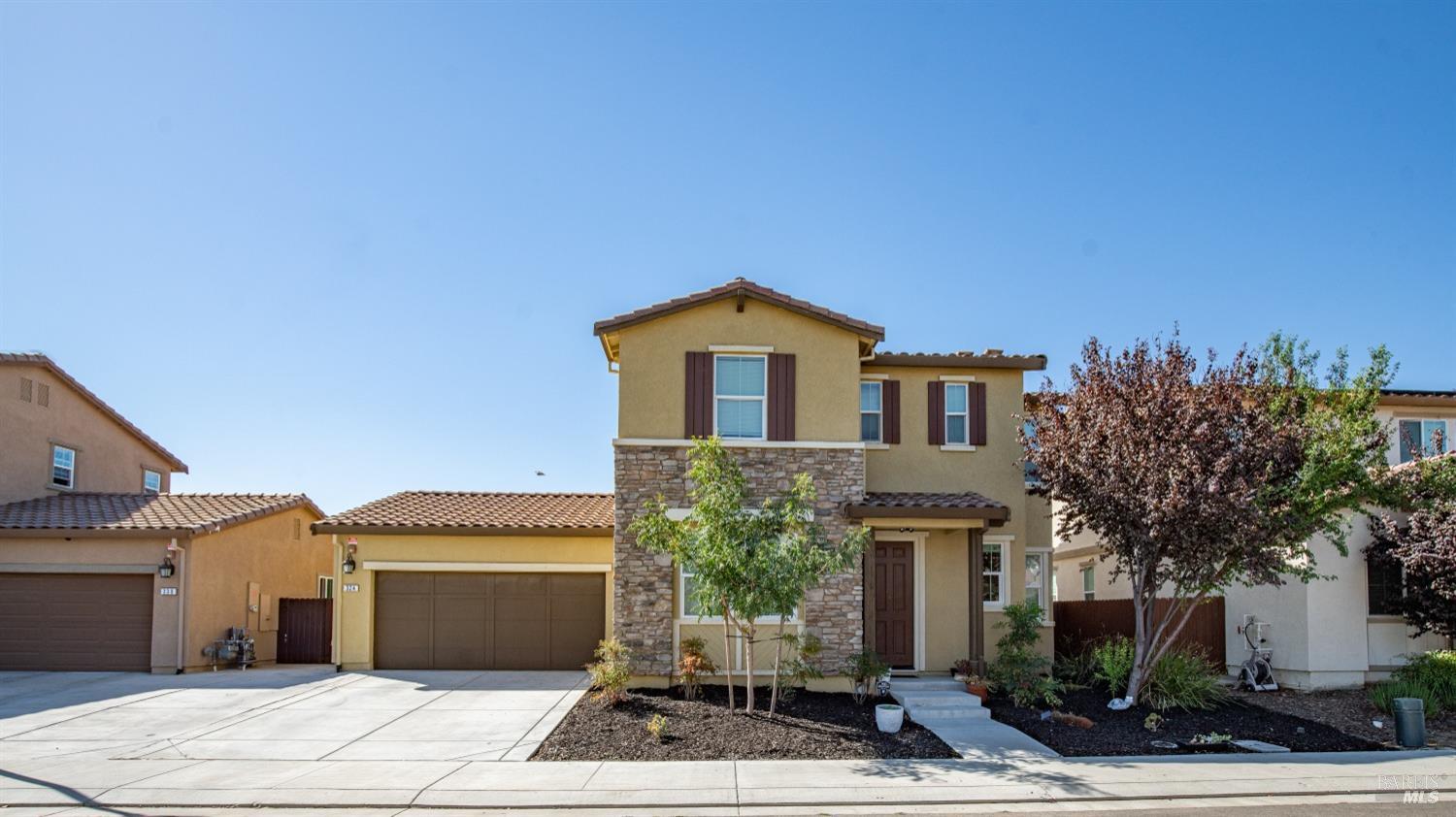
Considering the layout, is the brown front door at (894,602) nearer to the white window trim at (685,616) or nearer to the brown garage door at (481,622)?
the white window trim at (685,616)

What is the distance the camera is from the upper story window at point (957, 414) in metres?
18.8

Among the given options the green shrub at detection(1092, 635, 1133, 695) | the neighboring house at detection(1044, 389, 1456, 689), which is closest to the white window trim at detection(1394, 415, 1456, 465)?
the neighboring house at detection(1044, 389, 1456, 689)

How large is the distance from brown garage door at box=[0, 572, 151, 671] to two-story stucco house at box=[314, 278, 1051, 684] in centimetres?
422

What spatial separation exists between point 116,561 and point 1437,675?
77.3 feet

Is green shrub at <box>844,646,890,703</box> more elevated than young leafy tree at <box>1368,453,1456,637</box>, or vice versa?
young leafy tree at <box>1368,453,1456,637</box>

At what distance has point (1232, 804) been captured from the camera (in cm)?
1053

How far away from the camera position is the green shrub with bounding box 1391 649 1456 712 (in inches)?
634

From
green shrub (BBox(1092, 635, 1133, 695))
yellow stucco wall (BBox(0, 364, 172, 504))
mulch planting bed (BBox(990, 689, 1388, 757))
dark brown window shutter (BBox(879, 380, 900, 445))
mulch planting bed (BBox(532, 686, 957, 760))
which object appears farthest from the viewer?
yellow stucco wall (BBox(0, 364, 172, 504))

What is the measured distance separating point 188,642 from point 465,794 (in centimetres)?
1215

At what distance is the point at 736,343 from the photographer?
17.4m

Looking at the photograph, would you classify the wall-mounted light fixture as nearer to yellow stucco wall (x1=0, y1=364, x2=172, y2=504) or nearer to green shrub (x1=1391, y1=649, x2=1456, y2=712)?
yellow stucco wall (x1=0, y1=364, x2=172, y2=504)

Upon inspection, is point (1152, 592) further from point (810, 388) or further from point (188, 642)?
point (188, 642)

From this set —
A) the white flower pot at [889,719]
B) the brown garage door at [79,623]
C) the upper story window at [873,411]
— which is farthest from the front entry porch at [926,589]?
the brown garage door at [79,623]

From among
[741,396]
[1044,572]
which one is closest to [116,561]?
[741,396]
